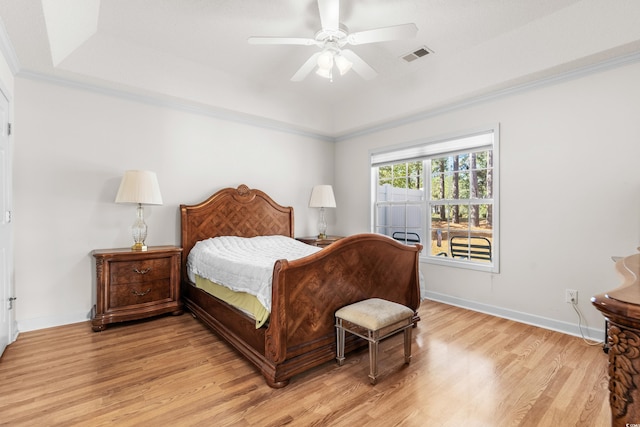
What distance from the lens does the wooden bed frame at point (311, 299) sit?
2018mm

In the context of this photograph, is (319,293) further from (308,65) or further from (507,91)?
(507,91)

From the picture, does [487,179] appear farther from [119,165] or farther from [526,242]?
[119,165]

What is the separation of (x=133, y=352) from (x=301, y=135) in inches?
145

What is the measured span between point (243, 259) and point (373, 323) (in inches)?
52.5

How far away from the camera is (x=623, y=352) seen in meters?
0.70

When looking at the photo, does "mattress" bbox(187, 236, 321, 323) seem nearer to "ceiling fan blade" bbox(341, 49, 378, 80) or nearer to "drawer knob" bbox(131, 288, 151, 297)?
"drawer knob" bbox(131, 288, 151, 297)

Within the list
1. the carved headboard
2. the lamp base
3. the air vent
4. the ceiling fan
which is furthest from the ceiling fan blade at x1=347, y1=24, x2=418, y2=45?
the lamp base

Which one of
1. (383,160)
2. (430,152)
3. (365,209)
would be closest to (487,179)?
(430,152)

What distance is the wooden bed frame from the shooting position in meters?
2.02

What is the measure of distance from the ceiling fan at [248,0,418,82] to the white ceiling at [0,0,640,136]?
0.35m

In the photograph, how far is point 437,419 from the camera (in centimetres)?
170

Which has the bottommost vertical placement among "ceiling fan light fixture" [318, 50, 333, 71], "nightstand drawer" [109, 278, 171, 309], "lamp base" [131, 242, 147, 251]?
"nightstand drawer" [109, 278, 171, 309]

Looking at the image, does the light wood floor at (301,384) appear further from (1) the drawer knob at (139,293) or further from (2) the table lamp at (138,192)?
(2) the table lamp at (138,192)

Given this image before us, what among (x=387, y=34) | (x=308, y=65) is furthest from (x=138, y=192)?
(x=387, y=34)
